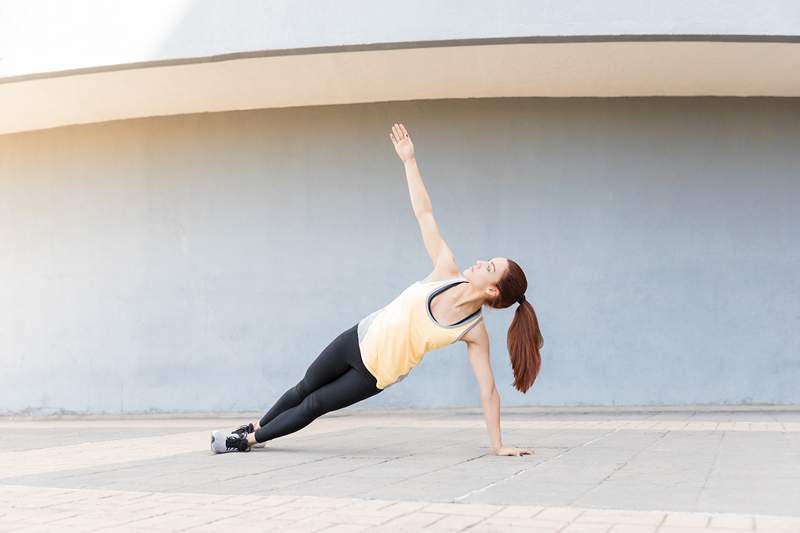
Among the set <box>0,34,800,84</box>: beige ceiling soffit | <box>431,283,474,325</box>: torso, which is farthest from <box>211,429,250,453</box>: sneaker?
<box>0,34,800,84</box>: beige ceiling soffit

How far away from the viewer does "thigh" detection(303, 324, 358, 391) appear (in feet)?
19.8

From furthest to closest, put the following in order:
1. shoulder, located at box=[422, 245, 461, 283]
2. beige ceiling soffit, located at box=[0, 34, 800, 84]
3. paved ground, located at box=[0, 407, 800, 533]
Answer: beige ceiling soffit, located at box=[0, 34, 800, 84] → shoulder, located at box=[422, 245, 461, 283] → paved ground, located at box=[0, 407, 800, 533]

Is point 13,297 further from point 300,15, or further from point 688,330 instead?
point 688,330

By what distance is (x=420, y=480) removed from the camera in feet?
16.1

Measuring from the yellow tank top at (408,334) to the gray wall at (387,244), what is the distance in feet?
17.9

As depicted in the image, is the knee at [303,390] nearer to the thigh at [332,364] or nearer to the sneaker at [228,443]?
the thigh at [332,364]

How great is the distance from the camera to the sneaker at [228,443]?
636 centimetres

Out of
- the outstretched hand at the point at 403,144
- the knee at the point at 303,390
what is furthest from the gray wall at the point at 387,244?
the outstretched hand at the point at 403,144

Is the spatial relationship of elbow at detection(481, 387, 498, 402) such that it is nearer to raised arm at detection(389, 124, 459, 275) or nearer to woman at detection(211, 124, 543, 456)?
woman at detection(211, 124, 543, 456)

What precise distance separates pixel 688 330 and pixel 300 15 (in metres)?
5.53

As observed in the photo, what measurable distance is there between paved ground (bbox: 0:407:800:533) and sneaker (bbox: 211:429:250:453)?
0.24 feet

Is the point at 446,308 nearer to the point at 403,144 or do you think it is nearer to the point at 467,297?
the point at 467,297

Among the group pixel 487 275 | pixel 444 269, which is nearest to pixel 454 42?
pixel 444 269

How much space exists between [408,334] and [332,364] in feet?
1.84
